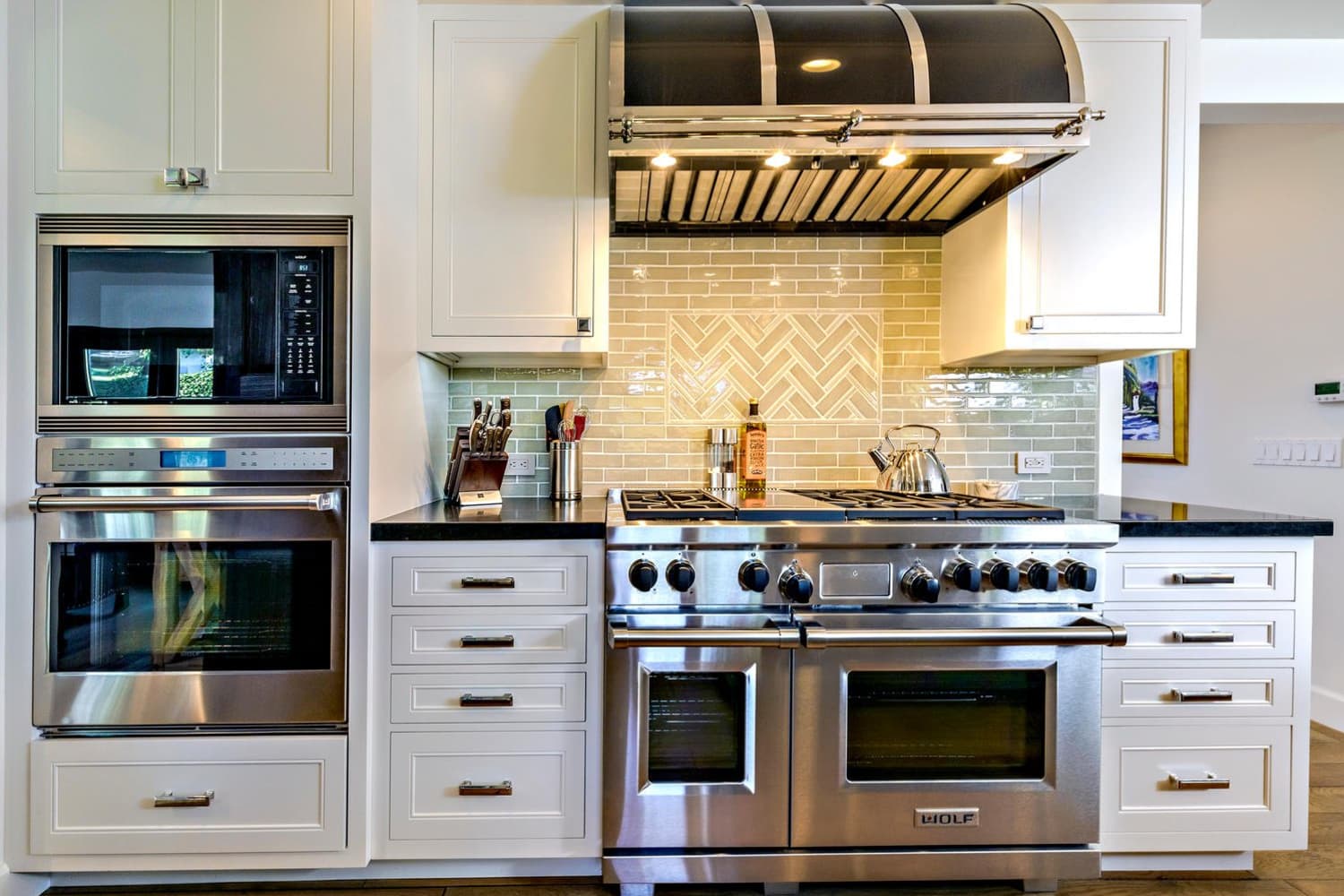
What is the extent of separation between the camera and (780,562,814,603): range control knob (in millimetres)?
1665

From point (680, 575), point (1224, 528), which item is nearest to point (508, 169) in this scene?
point (680, 575)

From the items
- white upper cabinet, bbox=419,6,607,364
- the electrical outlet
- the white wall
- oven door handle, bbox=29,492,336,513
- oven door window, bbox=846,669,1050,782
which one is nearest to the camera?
oven door handle, bbox=29,492,336,513

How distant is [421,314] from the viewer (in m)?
2.04

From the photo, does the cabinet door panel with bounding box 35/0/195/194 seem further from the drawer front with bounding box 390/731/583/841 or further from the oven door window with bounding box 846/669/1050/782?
the oven door window with bounding box 846/669/1050/782

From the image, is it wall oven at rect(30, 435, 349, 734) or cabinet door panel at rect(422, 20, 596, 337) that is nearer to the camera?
wall oven at rect(30, 435, 349, 734)

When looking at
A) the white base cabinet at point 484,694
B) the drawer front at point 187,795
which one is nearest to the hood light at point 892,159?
the white base cabinet at point 484,694

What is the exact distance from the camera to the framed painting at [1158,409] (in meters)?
3.55

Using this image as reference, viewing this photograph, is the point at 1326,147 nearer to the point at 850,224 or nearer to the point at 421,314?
the point at 850,224

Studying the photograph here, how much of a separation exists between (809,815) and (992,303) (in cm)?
153

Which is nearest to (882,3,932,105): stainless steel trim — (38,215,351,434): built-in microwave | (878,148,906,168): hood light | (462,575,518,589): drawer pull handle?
(878,148,906,168): hood light

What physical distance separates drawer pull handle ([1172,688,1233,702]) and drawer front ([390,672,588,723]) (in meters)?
1.49

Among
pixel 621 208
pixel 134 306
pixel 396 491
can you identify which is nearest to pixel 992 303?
pixel 621 208

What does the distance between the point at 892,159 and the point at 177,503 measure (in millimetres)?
1949

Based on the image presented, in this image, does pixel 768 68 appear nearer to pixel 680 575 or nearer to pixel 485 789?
pixel 680 575
